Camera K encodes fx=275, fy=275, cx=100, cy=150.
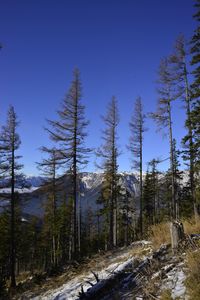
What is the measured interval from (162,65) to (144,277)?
18745 millimetres

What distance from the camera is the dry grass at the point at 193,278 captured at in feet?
13.5

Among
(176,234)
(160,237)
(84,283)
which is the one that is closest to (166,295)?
(176,234)

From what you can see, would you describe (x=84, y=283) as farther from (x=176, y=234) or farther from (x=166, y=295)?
(x=166, y=295)

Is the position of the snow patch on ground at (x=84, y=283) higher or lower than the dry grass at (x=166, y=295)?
lower

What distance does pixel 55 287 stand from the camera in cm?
1046

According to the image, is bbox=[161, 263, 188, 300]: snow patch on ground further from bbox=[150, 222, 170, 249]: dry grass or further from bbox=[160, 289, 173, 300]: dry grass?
bbox=[150, 222, 170, 249]: dry grass

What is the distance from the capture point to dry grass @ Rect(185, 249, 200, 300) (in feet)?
13.5

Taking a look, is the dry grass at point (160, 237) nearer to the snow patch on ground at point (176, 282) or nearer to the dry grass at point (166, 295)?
the snow patch on ground at point (176, 282)

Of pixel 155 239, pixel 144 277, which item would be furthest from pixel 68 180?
pixel 144 277

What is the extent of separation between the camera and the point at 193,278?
454 cm

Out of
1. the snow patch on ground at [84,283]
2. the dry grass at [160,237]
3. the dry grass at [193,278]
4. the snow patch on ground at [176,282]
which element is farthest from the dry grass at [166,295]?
the dry grass at [160,237]

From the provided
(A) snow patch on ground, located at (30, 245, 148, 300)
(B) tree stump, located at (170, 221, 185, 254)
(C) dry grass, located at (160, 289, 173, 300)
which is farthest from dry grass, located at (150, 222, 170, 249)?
(C) dry grass, located at (160, 289, 173, 300)

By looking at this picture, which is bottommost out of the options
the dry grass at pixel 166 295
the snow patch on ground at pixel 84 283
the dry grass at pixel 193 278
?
the snow patch on ground at pixel 84 283

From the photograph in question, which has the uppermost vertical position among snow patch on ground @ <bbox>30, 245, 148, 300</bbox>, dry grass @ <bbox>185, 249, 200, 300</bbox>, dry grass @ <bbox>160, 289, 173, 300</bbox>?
dry grass @ <bbox>185, 249, 200, 300</bbox>
